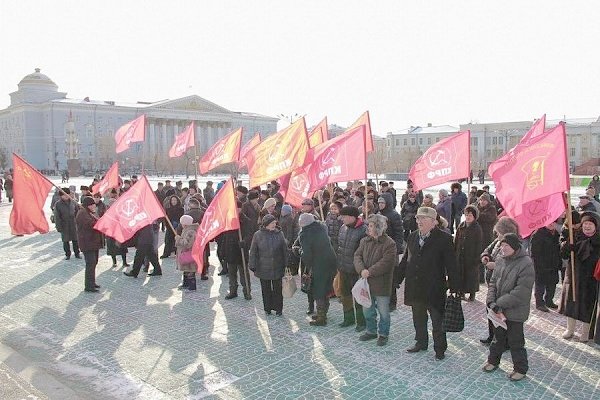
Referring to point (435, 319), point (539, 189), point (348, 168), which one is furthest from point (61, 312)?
point (539, 189)

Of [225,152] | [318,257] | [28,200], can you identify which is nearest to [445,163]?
Answer: [318,257]

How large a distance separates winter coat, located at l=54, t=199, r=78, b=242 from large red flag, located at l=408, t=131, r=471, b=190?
797cm

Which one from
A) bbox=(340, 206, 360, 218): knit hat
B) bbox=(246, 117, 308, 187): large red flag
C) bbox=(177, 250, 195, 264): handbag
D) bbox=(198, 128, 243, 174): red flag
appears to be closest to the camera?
bbox=(340, 206, 360, 218): knit hat

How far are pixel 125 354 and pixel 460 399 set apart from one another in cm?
383

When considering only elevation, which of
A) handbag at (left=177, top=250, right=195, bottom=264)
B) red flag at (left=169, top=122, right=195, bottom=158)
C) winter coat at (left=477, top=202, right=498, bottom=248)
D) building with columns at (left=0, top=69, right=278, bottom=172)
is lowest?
handbag at (left=177, top=250, right=195, bottom=264)

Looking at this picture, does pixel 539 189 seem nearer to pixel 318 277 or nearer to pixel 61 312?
pixel 318 277

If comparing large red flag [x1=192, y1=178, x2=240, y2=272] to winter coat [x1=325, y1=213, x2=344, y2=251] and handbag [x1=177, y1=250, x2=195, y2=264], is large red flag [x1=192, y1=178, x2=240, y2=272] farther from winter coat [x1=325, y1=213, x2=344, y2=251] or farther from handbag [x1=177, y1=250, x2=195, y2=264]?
winter coat [x1=325, y1=213, x2=344, y2=251]

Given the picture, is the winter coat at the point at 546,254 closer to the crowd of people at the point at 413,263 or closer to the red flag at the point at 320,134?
the crowd of people at the point at 413,263

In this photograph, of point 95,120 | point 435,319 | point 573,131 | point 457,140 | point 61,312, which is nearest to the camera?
point 435,319

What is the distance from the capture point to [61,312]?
8.02 metres

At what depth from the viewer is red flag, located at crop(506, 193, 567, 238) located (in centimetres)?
662

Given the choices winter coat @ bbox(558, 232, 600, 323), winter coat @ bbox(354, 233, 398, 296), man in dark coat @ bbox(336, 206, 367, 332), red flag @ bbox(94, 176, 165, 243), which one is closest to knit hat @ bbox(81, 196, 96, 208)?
red flag @ bbox(94, 176, 165, 243)

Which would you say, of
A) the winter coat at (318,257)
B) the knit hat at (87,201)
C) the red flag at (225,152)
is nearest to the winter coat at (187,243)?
the knit hat at (87,201)

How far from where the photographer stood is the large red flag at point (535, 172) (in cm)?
612
